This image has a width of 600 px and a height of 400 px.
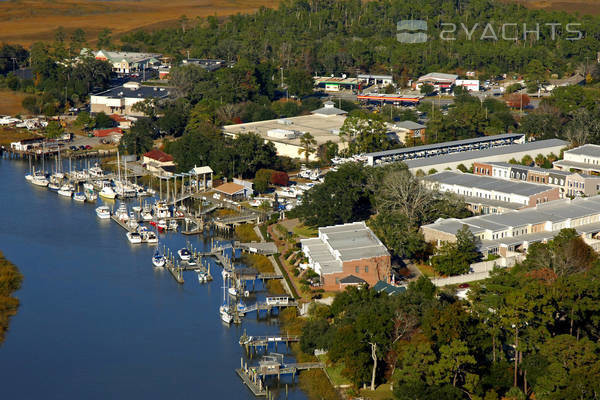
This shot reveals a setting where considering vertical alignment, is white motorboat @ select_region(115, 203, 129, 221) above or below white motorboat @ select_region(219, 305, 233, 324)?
above

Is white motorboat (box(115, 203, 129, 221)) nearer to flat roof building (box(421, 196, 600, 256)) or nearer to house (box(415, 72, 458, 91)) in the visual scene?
flat roof building (box(421, 196, 600, 256))

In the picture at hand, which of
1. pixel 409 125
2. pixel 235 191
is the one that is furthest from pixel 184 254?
pixel 409 125

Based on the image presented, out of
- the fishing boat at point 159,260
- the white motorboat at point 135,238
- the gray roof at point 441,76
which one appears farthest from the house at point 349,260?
the gray roof at point 441,76

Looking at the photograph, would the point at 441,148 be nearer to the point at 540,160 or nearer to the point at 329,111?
the point at 540,160

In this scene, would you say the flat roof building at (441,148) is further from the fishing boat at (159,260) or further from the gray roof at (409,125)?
the fishing boat at (159,260)

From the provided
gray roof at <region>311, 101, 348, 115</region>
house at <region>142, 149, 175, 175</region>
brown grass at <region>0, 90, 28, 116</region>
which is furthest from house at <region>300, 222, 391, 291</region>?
brown grass at <region>0, 90, 28, 116</region>

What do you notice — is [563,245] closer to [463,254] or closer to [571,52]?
[463,254]
